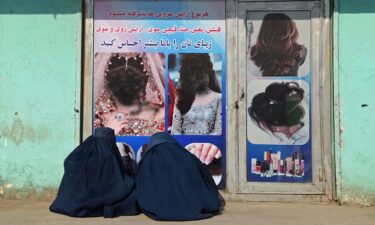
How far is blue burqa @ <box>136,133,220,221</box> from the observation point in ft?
15.6

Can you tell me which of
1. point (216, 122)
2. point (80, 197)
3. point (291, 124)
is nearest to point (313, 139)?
point (291, 124)

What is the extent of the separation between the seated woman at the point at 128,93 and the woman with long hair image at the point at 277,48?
134cm

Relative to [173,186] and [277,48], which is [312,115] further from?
[173,186]

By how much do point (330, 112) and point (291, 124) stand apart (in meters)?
0.48

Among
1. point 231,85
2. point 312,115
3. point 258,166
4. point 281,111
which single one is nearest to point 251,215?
point 258,166

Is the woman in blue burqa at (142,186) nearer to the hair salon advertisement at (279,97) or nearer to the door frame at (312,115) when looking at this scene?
the door frame at (312,115)

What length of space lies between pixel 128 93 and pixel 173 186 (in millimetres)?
1593

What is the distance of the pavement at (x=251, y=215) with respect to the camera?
473cm

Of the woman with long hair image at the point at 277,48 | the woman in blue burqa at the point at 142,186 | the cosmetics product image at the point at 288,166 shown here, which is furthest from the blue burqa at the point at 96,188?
the woman with long hair image at the point at 277,48

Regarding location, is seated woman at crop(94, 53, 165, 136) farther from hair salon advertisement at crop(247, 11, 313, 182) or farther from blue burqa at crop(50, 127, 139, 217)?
hair salon advertisement at crop(247, 11, 313, 182)

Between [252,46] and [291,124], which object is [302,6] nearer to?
[252,46]

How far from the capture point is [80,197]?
16.1 feet

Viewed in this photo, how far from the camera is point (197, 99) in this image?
19.3ft

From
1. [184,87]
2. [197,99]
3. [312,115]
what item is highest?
[184,87]
